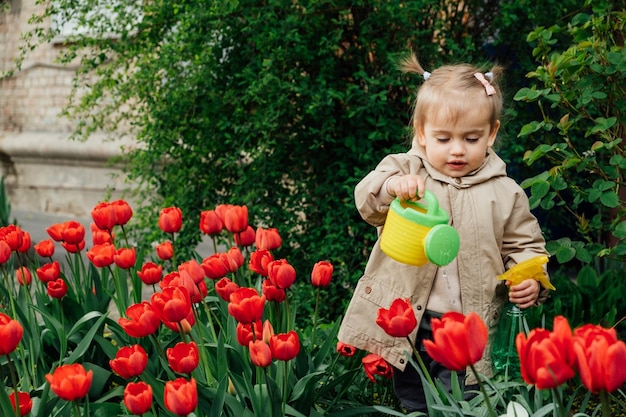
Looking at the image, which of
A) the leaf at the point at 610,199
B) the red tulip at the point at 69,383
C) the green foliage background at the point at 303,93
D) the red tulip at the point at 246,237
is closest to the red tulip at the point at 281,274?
the red tulip at the point at 246,237

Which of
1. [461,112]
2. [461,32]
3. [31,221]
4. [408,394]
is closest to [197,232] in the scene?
[461,32]

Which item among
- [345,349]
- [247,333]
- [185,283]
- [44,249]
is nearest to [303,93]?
[44,249]

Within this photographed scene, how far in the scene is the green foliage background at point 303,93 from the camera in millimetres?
3889

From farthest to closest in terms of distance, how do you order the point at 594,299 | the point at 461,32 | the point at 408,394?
1. the point at 461,32
2. the point at 594,299
3. the point at 408,394

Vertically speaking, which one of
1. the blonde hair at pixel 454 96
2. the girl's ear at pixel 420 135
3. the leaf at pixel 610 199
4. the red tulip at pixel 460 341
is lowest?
the leaf at pixel 610 199

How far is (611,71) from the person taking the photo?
2775mm

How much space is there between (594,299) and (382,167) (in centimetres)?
143

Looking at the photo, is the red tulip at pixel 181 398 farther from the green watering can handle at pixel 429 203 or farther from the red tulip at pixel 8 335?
the green watering can handle at pixel 429 203

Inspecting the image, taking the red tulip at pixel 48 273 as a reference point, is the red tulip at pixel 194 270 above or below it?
above

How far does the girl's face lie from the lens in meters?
2.37

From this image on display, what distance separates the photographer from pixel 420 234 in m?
2.07

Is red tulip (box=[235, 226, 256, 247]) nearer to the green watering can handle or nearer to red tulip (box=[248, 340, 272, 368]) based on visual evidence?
the green watering can handle

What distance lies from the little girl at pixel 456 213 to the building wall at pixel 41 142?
718cm

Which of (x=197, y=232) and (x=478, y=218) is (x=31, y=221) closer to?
(x=197, y=232)
